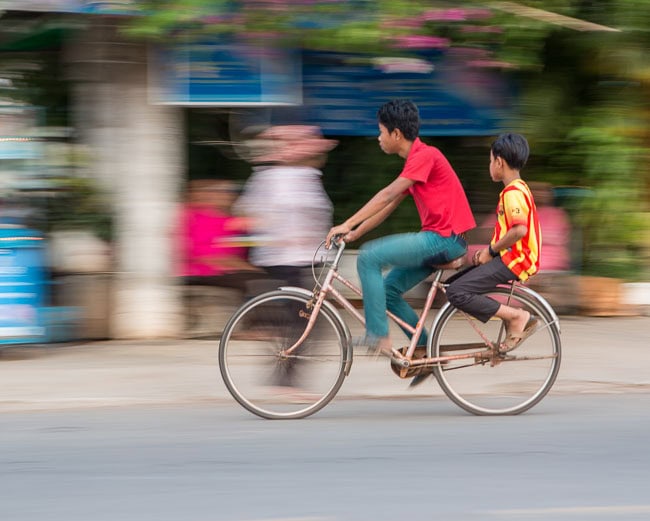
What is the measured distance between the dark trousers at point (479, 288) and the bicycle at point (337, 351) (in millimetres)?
78

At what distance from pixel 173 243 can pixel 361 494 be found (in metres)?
4.72

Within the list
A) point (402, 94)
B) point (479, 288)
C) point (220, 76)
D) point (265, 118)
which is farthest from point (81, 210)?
point (479, 288)

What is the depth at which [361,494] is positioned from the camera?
→ 16.1 ft

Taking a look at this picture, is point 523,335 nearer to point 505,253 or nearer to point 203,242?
point 505,253

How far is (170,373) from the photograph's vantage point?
8.01 m

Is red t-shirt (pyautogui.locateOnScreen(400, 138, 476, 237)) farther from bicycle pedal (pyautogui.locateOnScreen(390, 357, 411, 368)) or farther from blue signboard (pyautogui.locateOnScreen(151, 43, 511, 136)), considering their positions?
blue signboard (pyautogui.locateOnScreen(151, 43, 511, 136))

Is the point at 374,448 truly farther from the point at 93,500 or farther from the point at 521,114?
the point at 521,114

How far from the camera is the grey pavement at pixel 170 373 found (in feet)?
24.0

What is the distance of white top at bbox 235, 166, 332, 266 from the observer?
694 centimetres

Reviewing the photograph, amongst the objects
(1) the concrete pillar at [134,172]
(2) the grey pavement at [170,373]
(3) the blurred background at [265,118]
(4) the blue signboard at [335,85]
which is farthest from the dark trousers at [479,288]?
(1) the concrete pillar at [134,172]

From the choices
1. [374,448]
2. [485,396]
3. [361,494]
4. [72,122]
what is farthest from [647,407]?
[72,122]

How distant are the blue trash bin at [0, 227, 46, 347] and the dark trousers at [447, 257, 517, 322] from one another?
3.49m

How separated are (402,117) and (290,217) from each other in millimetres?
1056

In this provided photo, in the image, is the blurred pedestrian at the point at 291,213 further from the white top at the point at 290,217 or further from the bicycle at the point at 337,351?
the bicycle at the point at 337,351
